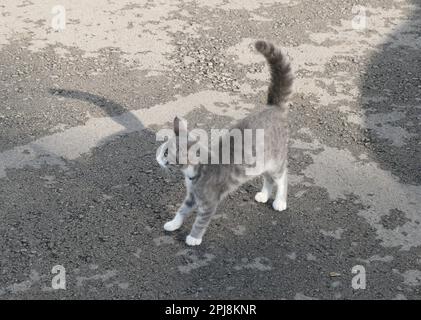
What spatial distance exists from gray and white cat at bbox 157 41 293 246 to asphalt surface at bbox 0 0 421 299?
0.19 meters

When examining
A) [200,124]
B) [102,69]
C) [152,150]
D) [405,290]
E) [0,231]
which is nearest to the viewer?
[405,290]

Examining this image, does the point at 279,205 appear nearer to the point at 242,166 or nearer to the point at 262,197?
the point at 262,197

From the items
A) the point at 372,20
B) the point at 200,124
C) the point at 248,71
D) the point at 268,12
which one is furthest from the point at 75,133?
the point at 372,20

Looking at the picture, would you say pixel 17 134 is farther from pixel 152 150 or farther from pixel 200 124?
pixel 200 124

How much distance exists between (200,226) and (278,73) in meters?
1.37

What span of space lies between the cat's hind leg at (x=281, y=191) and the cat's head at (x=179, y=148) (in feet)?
3.01

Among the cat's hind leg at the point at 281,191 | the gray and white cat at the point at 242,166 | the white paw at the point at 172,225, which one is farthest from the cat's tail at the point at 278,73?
the white paw at the point at 172,225

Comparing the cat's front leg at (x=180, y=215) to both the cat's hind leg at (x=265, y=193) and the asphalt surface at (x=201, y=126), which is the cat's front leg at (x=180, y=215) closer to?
the asphalt surface at (x=201, y=126)

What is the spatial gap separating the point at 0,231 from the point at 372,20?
19.3 feet

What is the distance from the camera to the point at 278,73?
5.11 m

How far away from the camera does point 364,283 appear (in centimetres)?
471

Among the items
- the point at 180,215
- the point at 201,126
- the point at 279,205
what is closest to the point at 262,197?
the point at 279,205

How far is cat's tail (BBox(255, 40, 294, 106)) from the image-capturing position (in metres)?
4.96

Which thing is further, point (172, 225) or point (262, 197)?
point (262, 197)
